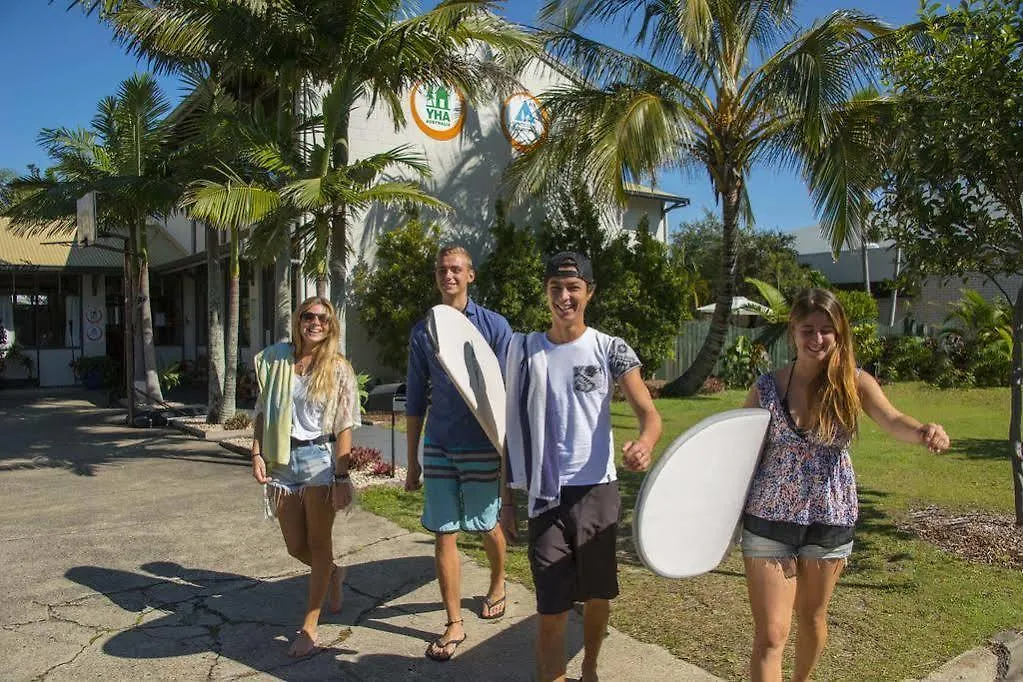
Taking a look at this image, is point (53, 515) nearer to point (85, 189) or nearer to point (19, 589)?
point (19, 589)

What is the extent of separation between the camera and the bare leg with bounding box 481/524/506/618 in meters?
4.02

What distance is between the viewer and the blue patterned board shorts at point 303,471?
376 centimetres

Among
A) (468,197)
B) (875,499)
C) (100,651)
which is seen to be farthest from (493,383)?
(468,197)

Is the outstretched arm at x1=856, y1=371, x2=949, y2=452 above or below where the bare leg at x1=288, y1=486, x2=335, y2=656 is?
above

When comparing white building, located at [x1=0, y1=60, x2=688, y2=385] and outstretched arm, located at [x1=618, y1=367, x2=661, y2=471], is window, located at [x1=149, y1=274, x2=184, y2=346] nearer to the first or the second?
white building, located at [x1=0, y1=60, x2=688, y2=385]

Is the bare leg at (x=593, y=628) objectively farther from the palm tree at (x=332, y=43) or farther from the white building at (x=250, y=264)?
the white building at (x=250, y=264)

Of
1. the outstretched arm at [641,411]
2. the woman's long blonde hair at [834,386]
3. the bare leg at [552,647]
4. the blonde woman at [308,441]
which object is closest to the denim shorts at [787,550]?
the woman's long blonde hair at [834,386]

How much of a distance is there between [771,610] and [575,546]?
0.75 metres

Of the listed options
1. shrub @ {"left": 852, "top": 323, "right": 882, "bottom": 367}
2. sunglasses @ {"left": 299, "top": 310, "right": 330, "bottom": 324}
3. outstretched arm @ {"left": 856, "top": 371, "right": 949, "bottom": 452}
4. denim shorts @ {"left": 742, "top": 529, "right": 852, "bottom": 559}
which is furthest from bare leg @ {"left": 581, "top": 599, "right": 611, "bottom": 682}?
shrub @ {"left": 852, "top": 323, "right": 882, "bottom": 367}

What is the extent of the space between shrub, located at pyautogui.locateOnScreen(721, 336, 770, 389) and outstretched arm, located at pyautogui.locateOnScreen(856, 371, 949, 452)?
1533cm

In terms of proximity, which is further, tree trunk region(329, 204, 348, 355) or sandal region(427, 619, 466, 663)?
tree trunk region(329, 204, 348, 355)

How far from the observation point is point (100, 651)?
387 cm

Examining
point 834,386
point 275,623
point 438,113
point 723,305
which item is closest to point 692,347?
point 723,305

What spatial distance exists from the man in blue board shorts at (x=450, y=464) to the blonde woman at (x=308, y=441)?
0.36m
